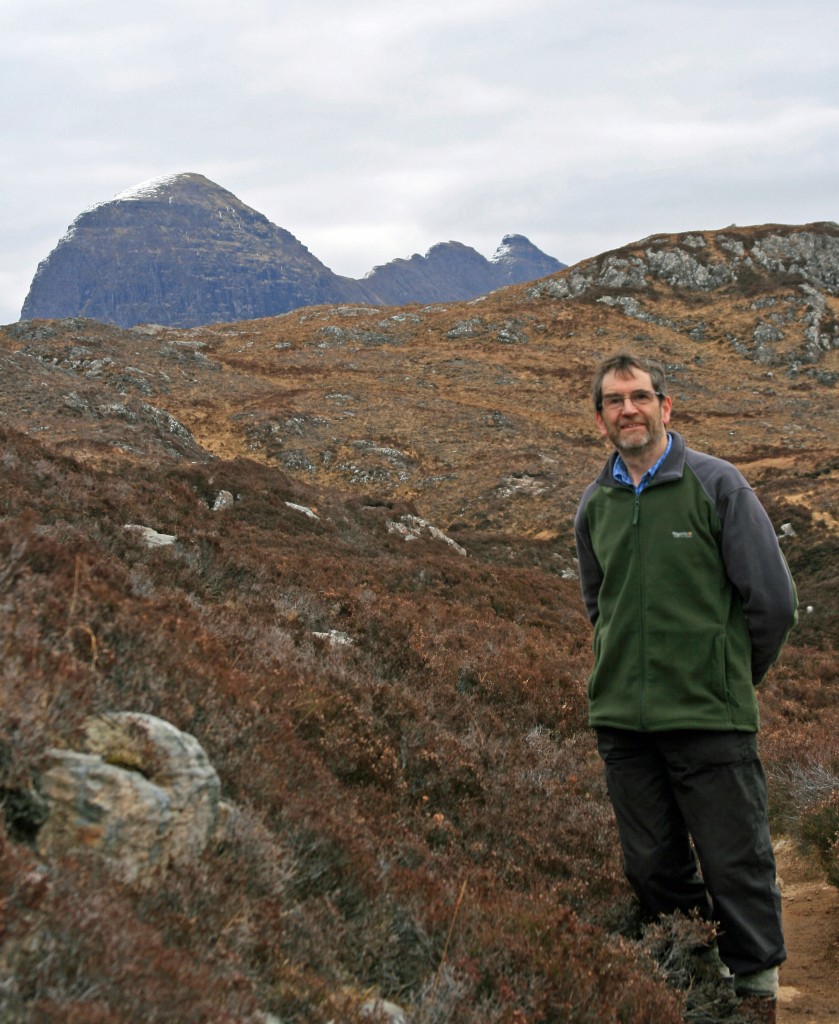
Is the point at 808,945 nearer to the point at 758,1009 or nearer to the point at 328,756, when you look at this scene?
the point at 758,1009

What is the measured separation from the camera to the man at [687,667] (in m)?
3.48

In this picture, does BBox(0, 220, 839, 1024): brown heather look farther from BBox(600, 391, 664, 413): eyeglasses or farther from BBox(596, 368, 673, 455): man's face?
BBox(600, 391, 664, 413): eyeglasses

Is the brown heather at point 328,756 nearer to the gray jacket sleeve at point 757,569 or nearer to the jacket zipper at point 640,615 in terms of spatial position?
the jacket zipper at point 640,615

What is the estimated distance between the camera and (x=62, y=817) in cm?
270

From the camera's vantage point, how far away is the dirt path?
405cm

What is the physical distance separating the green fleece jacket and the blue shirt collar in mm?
25

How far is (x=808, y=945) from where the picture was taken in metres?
4.79

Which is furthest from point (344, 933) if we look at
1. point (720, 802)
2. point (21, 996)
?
point (720, 802)

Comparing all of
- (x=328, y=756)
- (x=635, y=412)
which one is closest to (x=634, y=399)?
(x=635, y=412)

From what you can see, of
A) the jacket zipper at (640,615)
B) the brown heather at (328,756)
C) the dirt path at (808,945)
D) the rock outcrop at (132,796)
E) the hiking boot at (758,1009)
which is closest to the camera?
the brown heather at (328,756)

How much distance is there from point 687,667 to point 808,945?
2.71 metres

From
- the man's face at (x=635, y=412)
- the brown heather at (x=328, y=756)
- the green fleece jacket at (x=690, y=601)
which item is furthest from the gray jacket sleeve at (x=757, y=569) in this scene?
the brown heather at (x=328, y=756)

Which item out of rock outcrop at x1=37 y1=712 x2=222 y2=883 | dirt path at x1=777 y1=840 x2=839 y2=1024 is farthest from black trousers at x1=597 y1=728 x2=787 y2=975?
rock outcrop at x1=37 y1=712 x2=222 y2=883

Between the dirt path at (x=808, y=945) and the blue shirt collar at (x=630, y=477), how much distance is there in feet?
9.59
